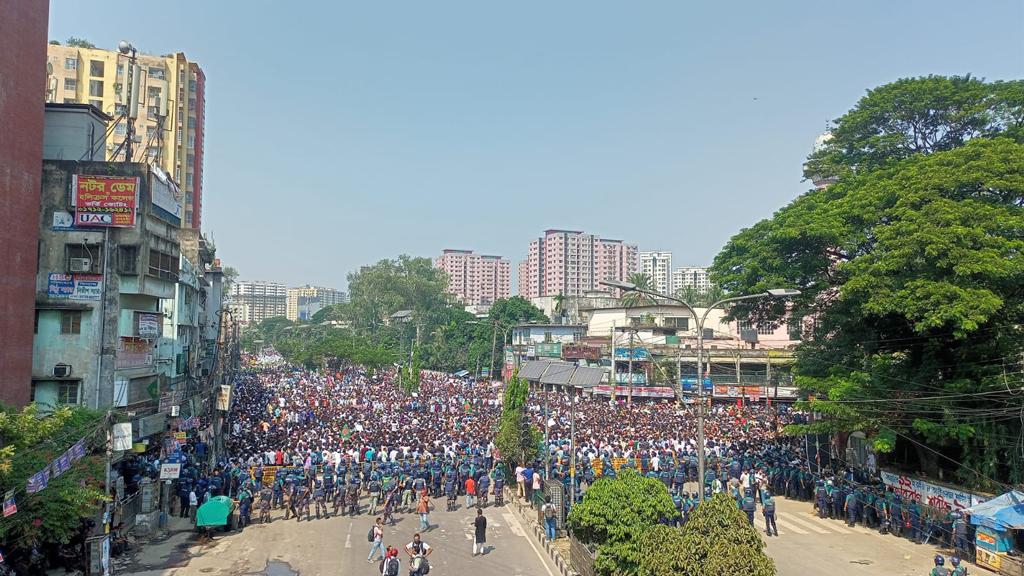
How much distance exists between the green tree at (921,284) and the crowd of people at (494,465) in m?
2.61

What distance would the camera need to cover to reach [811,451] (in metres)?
31.2

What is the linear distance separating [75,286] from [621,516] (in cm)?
1852

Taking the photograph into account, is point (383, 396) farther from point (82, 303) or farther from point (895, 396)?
point (895, 396)

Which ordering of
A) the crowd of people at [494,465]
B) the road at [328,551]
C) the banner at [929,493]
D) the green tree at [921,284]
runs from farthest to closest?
the crowd of people at [494,465]
the banner at [929,493]
the green tree at [921,284]
the road at [328,551]

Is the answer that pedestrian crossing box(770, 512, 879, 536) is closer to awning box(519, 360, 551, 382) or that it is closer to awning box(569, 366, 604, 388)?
awning box(569, 366, 604, 388)

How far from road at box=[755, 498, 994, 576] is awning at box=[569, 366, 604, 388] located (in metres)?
6.63

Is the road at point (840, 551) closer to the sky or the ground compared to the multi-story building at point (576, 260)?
closer to the ground

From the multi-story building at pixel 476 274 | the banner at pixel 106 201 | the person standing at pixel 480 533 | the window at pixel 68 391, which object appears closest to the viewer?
the person standing at pixel 480 533

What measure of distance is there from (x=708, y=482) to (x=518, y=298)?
64.3 metres

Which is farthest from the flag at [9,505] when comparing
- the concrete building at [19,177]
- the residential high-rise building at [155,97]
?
the residential high-rise building at [155,97]

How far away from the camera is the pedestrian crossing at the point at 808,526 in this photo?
2031 cm

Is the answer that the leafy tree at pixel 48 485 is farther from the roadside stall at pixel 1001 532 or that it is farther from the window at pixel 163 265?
the roadside stall at pixel 1001 532

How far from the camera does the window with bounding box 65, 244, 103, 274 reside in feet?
71.7

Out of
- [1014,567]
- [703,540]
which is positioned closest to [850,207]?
[1014,567]
